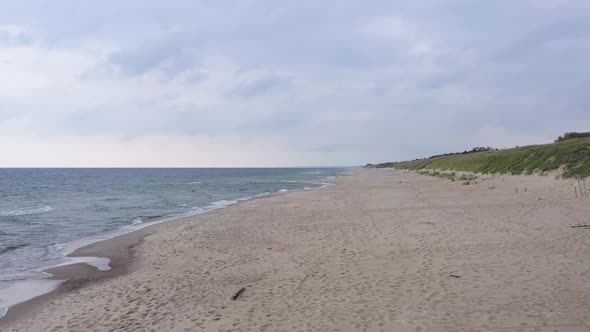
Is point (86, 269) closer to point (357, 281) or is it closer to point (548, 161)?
point (357, 281)

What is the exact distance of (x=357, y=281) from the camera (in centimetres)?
928

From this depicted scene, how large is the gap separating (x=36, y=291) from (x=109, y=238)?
9.00 metres

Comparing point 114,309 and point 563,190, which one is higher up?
point 563,190

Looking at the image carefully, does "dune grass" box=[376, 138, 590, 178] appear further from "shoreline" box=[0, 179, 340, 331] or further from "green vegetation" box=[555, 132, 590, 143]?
"shoreline" box=[0, 179, 340, 331]

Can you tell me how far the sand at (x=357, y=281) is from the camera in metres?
7.02

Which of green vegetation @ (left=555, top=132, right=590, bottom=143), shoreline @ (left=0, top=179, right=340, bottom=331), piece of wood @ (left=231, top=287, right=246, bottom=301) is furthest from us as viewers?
green vegetation @ (left=555, top=132, right=590, bottom=143)

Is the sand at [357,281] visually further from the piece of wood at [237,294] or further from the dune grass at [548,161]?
the dune grass at [548,161]

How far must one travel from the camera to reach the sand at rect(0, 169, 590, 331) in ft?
23.0

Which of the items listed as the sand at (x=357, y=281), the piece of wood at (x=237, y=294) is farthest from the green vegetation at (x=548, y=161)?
the piece of wood at (x=237, y=294)

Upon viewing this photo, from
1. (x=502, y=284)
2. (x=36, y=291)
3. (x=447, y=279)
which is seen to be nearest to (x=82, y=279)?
(x=36, y=291)

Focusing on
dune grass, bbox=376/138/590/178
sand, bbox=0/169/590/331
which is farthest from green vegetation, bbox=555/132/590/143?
sand, bbox=0/169/590/331

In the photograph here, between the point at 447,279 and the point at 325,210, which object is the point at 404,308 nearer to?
the point at 447,279

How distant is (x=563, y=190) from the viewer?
23.7 meters

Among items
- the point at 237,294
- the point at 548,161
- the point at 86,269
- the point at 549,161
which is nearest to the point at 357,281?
the point at 237,294
